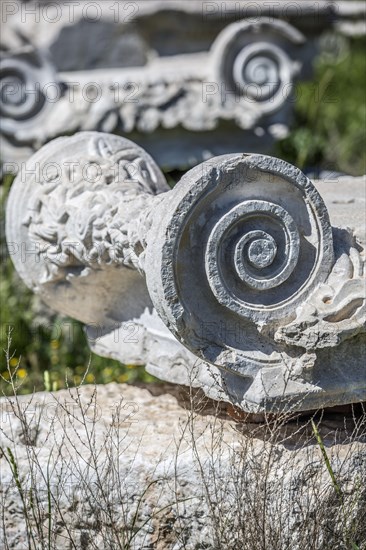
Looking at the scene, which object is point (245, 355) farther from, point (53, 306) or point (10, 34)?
point (10, 34)

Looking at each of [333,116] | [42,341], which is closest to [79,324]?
[42,341]

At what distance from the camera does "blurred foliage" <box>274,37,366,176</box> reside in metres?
6.77

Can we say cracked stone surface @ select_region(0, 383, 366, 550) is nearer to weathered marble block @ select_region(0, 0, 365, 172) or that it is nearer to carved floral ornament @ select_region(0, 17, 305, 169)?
weathered marble block @ select_region(0, 0, 365, 172)

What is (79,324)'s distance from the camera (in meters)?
4.73

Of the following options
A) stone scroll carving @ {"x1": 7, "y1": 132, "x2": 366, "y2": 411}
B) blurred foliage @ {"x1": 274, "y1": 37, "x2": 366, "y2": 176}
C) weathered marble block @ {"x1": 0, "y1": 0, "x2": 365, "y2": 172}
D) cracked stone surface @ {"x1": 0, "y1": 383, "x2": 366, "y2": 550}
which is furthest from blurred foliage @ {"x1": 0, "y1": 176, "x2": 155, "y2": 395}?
blurred foliage @ {"x1": 274, "y1": 37, "x2": 366, "y2": 176}

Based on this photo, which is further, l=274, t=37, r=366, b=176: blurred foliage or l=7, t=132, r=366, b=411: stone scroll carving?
l=274, t=37, r=366, b=176: blurred foliage

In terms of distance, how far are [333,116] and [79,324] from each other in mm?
4863

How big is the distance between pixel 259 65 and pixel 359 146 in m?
2.14

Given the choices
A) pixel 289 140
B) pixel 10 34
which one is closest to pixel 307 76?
pixel 289 140

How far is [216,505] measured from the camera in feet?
A: 8.68

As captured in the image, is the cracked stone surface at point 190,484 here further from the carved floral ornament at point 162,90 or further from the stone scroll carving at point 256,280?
the carved floral ornament at point 162,90

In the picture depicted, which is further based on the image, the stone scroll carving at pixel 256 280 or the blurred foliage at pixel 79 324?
the blurred foliage at pixel 79 324

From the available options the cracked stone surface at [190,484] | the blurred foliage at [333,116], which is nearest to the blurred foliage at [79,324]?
the blurred foliage at [333,116]

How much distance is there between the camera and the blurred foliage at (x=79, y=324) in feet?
14.7
